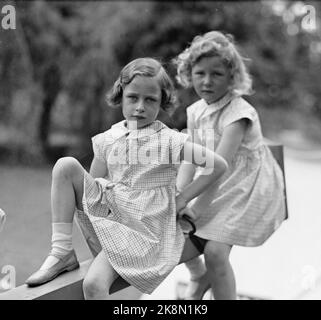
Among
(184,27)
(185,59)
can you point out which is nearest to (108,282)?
(185,59)

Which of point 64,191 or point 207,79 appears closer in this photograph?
point 64,191

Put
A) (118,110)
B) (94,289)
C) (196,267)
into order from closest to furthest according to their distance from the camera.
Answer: (94,289)
(196,267)
(118,110)

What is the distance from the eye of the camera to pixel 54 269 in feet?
2.19

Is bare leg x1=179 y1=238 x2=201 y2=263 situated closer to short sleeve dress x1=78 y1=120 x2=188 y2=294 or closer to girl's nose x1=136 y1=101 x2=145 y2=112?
short sleeve dress x1=78 y1=120 x2=188 y2=294

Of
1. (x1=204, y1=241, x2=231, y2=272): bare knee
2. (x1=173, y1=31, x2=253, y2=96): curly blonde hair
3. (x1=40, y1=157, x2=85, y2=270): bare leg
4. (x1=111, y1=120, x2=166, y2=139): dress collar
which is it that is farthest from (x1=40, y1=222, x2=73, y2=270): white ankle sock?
(x1=173, y1=31, x2=253, y2=96): curly blonde hair

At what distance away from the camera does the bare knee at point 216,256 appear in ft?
2.77

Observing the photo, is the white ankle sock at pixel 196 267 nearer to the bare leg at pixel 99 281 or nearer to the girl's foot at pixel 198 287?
the girl's foot at pixel 198 287

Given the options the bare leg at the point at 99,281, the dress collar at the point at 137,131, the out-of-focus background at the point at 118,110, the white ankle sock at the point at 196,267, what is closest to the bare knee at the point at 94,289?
the bare leg at the point at 99,281

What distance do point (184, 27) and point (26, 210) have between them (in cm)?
229

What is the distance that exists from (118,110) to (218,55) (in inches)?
27.9

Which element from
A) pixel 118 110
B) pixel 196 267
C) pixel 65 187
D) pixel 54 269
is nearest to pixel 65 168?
pixel 65 187

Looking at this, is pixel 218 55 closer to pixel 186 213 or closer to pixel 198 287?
pixel 186 213

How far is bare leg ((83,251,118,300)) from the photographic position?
0.63m

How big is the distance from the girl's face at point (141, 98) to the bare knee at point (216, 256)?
0.25m
